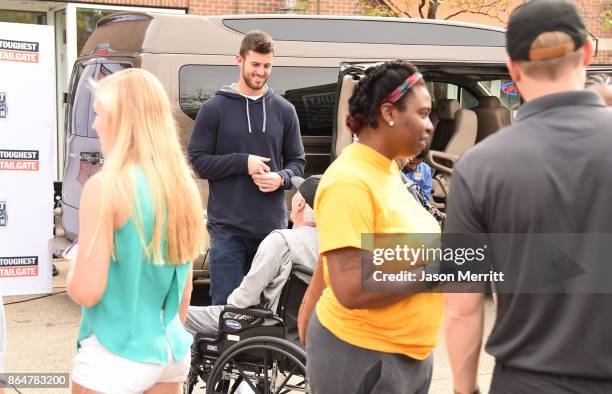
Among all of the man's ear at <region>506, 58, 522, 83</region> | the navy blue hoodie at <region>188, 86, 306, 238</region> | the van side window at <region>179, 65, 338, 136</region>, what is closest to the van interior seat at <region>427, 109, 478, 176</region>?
the van side window at <region>179, 65, 338, 136</region>

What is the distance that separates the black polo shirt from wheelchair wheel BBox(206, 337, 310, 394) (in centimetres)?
225

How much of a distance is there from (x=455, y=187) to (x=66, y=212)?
6.31 meters

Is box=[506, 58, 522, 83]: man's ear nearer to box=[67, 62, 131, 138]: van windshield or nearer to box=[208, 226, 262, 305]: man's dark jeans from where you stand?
box=[208, 226, 262, 305]: man's dark jeans

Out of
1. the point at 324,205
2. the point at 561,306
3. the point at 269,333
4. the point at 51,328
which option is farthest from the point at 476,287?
the point at 51,328

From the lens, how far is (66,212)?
785 centimetres

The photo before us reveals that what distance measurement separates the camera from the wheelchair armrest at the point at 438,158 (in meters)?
8.31

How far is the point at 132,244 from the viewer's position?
257cm

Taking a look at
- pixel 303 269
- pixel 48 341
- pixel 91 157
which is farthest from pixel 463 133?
pixel 303 269

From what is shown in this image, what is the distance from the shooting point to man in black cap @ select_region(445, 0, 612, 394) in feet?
6.42

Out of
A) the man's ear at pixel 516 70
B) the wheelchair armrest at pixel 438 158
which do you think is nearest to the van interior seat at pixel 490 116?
the wheelchair armrest at pixel 438 158

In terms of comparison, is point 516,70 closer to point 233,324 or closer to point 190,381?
point 233,324

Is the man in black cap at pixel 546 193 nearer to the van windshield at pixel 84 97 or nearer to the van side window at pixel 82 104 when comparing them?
the van windshield at pixel 84 97

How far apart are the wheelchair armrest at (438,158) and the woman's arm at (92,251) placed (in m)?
6.06

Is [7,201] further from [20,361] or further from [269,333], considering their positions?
[269,333]
